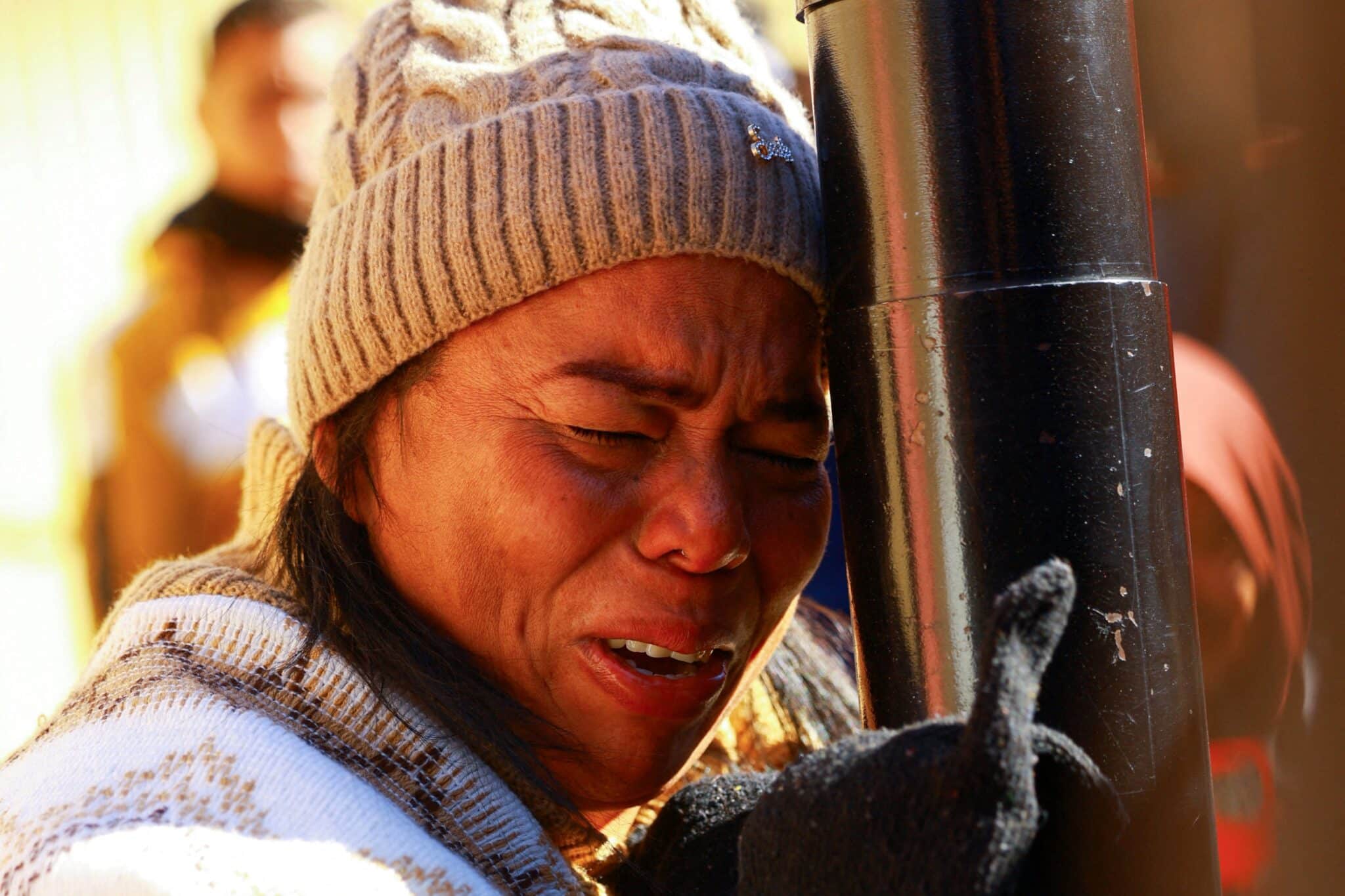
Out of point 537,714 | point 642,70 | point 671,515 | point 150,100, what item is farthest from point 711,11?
point 150,100

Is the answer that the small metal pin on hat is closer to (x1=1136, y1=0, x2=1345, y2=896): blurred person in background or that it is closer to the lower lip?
the lower lip

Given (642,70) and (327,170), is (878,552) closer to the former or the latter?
(642,70)

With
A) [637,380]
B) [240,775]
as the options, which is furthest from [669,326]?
[240,775]

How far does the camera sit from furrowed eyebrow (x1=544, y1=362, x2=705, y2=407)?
153 centimetres

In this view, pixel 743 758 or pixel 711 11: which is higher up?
pixel 711 11

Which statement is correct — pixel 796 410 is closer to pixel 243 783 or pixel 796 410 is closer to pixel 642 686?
pixel 642 686

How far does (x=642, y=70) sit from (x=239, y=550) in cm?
94

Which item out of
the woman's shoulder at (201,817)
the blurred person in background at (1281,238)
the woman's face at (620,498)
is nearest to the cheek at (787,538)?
the woman's face at (620,498)

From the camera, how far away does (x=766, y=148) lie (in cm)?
168

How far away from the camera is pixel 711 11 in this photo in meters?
1.83

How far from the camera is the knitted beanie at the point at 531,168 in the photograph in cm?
158

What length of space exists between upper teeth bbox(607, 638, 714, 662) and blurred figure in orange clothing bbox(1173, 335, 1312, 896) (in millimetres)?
1393

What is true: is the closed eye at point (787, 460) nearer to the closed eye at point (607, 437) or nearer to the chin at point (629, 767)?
the closed eye at point (607, 437)

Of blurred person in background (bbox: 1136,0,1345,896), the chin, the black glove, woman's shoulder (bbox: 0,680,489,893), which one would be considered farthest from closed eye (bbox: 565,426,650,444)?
blurred person in background (bbox: 1136,0,1345,896)
